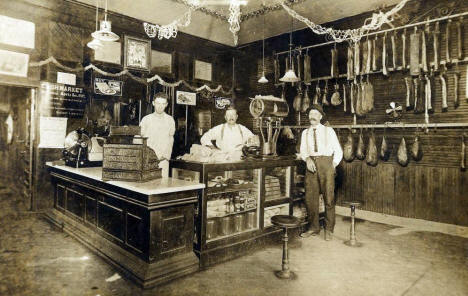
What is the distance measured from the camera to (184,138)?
24.6 feet

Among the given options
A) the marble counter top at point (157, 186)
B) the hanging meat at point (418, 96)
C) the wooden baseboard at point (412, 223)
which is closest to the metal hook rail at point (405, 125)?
the hanging meat at point (418, 96)

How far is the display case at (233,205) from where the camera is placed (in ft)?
11.4

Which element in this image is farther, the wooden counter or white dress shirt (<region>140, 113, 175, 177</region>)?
white dress shirt (<region>140, 113, 175, 177</region>)

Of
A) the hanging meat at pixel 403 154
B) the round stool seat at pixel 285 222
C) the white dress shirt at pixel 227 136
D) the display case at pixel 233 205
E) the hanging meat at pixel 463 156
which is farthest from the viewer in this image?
the hanging meat at pixel 403 154

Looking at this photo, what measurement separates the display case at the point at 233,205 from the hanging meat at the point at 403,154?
210 centimetres

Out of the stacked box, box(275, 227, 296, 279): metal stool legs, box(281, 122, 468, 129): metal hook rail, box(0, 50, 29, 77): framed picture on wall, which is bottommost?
box(275, 227, 296, 279): metal stool legs

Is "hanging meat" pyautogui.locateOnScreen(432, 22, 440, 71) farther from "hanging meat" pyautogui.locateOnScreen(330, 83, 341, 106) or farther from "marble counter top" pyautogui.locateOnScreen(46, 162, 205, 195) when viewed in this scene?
"marble counter top" pyautogui.locateOnScreen(46, 162, 205, 195)

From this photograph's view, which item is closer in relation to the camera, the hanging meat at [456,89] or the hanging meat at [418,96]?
the hanging meat at [456,89]

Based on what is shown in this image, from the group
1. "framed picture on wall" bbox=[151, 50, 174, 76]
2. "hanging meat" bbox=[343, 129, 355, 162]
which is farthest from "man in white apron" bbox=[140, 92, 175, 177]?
"hanging meat" bbox=[343, 129, 355, 162]

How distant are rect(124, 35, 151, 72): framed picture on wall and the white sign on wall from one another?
1627mm

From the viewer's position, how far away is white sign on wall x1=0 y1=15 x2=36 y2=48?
5125 mm

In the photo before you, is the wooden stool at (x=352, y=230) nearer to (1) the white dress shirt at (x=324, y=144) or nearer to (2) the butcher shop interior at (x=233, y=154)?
(2) the butcher shop interior at (x=233, y=154)

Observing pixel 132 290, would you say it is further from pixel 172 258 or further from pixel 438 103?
pixel 438 103

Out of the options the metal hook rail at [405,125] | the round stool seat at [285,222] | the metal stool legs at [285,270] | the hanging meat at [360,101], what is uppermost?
the hanging meat at [360,101]
